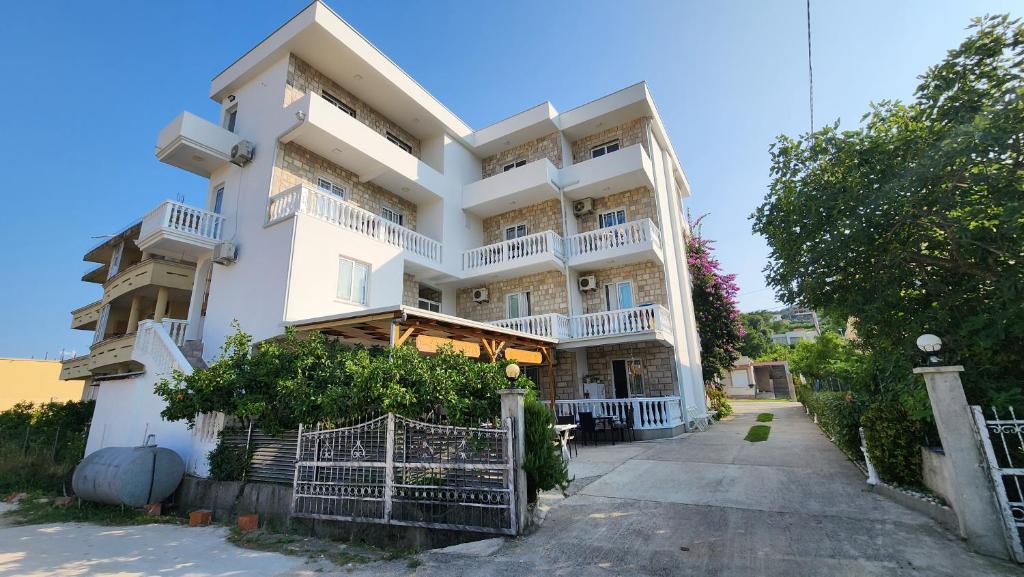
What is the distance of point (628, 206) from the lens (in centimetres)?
1565

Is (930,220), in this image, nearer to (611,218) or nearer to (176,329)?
(611,218)

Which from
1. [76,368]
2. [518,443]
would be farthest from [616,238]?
[76,368]

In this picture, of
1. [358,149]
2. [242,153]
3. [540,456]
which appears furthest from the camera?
[358,149]

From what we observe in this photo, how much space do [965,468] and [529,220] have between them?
1403 centimetres

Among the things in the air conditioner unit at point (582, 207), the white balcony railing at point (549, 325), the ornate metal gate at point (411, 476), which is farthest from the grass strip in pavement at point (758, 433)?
the air conditioner unit at point (582, 207)

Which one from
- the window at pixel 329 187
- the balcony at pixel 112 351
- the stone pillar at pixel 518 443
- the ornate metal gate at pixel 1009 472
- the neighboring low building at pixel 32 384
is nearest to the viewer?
the ornate metal gate at pixel 1009 472

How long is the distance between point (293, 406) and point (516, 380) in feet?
11.7

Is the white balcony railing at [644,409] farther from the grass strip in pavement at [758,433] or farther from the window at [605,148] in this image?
the window at [605,148]

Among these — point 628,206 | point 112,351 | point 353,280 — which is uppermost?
point 628,206

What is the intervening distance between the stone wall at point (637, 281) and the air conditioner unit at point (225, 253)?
11092mm

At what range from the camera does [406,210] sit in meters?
16.0

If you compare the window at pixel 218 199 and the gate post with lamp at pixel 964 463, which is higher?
the window at pixel 218 199

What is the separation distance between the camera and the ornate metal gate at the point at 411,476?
495 cm

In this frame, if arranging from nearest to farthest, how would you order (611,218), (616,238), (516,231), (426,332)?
(426,332), (616,238), (611,218), (516,231)
